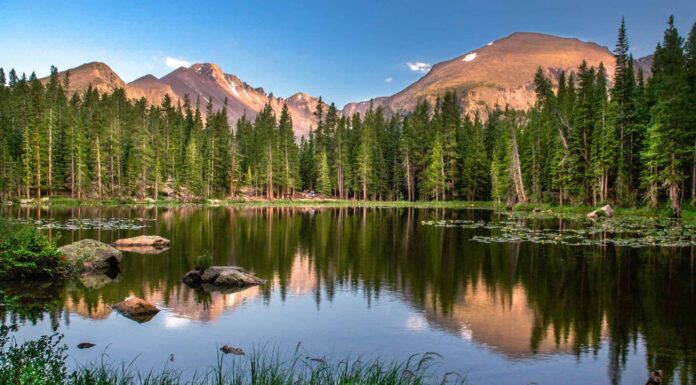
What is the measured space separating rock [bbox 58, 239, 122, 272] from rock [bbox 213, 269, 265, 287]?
631 centimetres

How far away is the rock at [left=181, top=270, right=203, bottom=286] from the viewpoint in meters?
20.6

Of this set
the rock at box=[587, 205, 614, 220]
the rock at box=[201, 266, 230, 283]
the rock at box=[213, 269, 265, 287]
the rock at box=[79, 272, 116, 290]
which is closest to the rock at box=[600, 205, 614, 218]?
the rock at box=[587, 205, 614, 220]

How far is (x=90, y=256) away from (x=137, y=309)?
8461mm

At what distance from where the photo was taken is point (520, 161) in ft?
282

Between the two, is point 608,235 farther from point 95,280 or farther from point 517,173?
point 517,173

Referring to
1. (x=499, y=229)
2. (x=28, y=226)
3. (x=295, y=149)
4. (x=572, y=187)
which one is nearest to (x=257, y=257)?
(x=28, y=226)

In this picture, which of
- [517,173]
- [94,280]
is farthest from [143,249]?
[517,173]

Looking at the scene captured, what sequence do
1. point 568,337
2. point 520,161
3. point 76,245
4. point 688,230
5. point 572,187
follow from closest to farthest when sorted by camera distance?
point 568,337, point 76,245, point 688,230, point 572,187, point 520,161

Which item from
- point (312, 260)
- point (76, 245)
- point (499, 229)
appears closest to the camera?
point (76, 245)

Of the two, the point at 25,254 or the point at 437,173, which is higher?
the point at 437,173

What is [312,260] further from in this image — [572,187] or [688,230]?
[572,187]

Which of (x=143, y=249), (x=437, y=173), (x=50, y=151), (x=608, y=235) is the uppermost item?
(x=50, y=151)

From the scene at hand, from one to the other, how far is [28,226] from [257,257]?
11.3 metres

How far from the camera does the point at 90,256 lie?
22516mm
